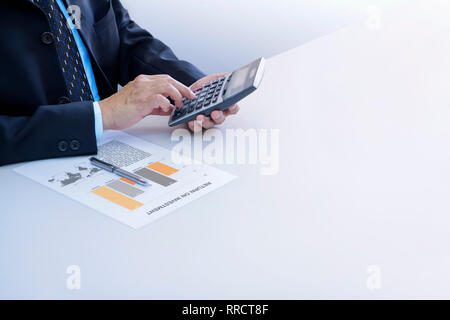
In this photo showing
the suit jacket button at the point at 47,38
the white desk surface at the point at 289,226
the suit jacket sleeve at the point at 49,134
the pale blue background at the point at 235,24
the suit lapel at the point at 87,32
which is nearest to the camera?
the white desk surface at the point at 289,226

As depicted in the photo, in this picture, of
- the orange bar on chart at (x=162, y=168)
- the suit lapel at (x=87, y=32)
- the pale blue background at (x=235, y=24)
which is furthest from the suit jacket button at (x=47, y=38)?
the pale blue background at (x=235, y=24)

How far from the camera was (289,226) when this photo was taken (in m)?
0.71

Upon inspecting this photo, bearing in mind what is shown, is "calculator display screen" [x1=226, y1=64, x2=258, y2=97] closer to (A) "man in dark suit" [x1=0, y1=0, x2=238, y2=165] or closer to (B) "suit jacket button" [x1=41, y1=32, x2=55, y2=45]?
(A) "man in dark suit" [x1=0, y1=0, x2=238, y2=165]

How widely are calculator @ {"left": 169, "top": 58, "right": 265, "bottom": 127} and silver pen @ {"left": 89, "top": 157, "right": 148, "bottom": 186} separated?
0.56 feet

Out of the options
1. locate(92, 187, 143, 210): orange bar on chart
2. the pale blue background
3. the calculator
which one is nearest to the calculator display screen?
the calculator

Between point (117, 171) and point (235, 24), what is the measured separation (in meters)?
1.32

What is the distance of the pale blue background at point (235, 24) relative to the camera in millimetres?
1979

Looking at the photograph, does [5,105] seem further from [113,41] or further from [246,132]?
[246,132]

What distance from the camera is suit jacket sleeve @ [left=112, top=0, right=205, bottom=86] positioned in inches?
47.0

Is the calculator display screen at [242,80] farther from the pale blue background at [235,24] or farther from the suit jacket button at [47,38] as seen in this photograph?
the pale blue background at [235,24]

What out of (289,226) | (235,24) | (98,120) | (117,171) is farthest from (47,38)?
(235,24)

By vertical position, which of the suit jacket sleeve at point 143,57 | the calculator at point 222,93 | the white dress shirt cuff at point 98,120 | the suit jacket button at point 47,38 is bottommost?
the white dress shirt cuff at point 98,120

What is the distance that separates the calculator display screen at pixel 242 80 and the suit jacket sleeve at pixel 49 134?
0.81ft

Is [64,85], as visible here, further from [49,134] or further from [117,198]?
[117,198]
